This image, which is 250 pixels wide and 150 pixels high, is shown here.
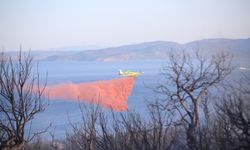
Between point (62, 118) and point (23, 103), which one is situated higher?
point (23, 103)

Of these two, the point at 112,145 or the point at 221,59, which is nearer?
the point at 112,145

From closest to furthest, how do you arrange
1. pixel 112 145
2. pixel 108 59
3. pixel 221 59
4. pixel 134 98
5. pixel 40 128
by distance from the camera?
pixel 112 145
pixel 221 59
pixel 40 128
pixel 134 98
pixel 108 59

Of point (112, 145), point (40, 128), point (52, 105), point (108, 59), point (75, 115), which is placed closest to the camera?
point (112, 145)

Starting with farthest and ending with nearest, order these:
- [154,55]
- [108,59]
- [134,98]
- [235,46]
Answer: [108,59]
[154,55]
[235,46]
[134,98]

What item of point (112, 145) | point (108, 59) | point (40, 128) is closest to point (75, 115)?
point (40, 128)

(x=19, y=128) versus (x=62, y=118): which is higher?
(x=19, y=128)

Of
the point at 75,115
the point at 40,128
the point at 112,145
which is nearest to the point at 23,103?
the point at 112,145

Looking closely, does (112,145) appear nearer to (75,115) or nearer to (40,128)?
(40,128)

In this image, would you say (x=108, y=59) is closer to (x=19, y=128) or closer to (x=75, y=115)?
(x=75, y=115)

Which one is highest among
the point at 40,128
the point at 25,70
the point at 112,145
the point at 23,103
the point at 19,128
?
the point at 25,70
